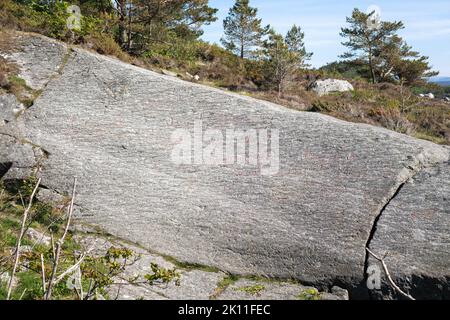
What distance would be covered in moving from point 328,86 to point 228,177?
15.8m

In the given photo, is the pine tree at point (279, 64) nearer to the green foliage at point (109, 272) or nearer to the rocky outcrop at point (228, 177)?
the rocky outcrop at point (228, 177)

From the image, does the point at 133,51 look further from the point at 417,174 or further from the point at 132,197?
the point at 417,174

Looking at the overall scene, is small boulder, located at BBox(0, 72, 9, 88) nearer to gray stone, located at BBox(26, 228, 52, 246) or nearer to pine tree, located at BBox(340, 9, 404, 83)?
gray stone, located at BBox(26, 228, 52, 246)

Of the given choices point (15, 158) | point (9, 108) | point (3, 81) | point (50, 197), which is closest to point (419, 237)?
point (50, 197)

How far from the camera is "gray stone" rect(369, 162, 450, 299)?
22.2 feet

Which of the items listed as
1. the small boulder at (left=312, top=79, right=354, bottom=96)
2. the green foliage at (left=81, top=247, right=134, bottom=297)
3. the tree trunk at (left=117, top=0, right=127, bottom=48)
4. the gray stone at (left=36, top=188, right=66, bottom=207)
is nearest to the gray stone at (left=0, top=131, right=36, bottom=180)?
the gray stone at (left=36, top=188, right=66, bottom=207)

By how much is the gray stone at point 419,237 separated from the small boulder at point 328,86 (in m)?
14.9

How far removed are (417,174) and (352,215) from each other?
5.87ft

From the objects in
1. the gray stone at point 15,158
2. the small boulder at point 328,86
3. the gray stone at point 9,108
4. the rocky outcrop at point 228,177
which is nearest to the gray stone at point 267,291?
the rocky outcrop at point 228,177

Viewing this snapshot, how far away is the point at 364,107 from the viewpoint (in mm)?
16891

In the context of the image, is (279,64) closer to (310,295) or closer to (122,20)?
(122,20)

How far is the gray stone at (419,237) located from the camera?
6.75 m

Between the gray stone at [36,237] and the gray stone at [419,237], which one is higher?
the gray stone at [419,237]
